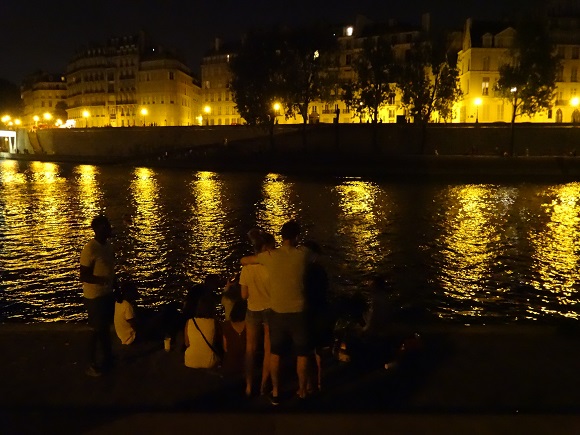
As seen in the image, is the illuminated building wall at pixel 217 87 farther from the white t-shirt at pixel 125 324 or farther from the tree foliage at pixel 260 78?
the white t-shirt at pixel 125 324

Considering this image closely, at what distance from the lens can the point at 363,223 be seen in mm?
30797

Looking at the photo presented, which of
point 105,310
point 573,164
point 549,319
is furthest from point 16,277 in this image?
point 573,164

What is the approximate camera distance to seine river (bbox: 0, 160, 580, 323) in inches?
649

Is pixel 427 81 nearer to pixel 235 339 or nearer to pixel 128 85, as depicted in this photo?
pixel 235 339

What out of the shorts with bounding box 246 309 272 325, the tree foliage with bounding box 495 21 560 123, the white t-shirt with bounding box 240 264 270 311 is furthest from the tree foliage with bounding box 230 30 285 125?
the white t-shirt with bounding box 240 264 270 311

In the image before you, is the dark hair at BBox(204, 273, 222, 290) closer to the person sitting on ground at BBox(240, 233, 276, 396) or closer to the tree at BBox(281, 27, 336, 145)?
the person sitting on ground at BBox(240, 233, 276, 396)

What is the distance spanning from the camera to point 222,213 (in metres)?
34.9

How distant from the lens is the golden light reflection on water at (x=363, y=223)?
74.3 feet

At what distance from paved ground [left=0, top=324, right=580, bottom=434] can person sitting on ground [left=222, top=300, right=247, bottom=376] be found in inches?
12.6

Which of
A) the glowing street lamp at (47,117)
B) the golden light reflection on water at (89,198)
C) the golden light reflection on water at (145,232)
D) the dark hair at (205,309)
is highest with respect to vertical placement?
the glowing street lamp at (47,117)

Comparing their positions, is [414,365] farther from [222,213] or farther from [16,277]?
[222,213]

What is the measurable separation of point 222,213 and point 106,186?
23.8 metres

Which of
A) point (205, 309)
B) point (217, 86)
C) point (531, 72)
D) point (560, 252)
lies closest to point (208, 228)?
point (560, 252)

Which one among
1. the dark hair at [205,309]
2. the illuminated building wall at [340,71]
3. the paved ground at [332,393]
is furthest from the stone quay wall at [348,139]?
the dark hair at [205,309]
